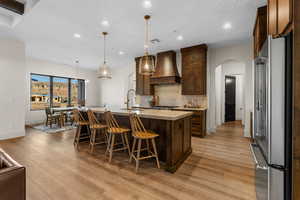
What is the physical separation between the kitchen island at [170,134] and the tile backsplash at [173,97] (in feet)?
7.37

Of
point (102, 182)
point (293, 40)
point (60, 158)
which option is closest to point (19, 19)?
point (60, 158)

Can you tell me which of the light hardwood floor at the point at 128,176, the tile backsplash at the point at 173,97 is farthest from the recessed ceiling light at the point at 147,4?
the tile backsplash at the point at 173,97

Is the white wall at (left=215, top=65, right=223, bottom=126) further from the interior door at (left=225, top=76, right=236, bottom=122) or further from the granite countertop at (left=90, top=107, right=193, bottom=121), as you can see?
the granite countertop at (left=90, top=107, right=193, bottom=121)

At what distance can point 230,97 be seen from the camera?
23.8 feet

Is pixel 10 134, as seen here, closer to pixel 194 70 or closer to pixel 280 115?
pixel 194 70

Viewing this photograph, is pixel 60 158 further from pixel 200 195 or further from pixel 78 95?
pixel 78 95

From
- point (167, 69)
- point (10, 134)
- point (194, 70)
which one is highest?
point (167, 69)

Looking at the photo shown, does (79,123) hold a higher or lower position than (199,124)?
higher

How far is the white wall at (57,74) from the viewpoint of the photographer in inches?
243

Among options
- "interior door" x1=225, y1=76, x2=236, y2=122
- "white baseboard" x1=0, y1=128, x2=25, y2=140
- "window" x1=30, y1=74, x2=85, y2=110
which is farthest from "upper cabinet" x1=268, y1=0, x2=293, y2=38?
"window" x1=30, y1=74, x2=85, y2=110

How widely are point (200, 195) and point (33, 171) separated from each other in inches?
103

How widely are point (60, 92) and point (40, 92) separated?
866 mm

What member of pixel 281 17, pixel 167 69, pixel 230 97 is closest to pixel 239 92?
pixel 230 97

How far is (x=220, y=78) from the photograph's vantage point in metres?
6.55
